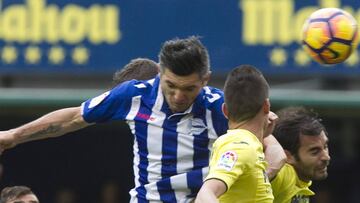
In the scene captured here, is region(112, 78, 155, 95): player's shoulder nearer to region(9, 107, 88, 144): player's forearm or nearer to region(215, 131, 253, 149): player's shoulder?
region(9, 107, 88, 144): player's forearm

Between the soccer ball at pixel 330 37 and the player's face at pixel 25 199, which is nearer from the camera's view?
the soccer ball at pixel 330 37

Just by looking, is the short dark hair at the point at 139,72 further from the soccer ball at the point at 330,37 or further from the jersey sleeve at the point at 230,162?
the jersey sleeve at the point at 230,162

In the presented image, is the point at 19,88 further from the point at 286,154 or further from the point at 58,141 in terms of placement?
the point at 286,154

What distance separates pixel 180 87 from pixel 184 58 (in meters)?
0.16

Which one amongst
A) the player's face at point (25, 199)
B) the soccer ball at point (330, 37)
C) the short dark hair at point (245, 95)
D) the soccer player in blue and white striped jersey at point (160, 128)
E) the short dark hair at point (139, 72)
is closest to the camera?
the short dark hair at point (245, 95)

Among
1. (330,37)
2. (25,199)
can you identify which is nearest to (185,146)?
(330,37)

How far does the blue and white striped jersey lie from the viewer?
639 centimetres

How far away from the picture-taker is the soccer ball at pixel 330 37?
285 inches

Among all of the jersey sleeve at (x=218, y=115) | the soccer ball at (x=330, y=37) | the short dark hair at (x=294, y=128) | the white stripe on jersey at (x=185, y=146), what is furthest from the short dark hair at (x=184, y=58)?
the soccer ball at (x=330, y=37)

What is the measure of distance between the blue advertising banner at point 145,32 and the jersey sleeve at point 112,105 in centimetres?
577

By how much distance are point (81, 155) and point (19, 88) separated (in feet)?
10.7

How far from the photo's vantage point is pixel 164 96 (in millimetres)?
6422

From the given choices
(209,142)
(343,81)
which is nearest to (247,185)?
(209,142)

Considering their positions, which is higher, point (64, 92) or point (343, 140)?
point (64, 92)
